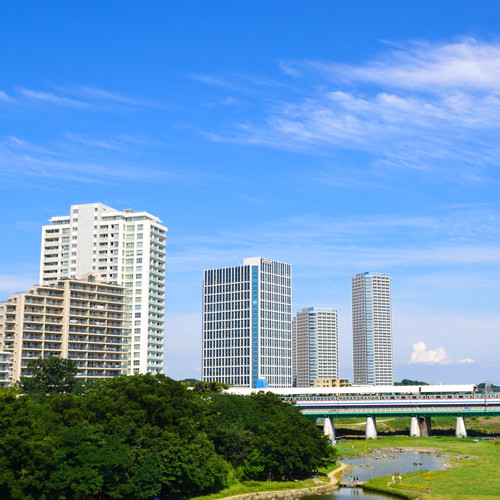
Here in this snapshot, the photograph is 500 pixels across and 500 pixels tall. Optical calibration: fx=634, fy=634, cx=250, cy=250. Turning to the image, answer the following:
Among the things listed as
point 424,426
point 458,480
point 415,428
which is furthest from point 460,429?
point 458,480

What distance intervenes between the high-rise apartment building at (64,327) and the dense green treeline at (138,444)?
7240cm

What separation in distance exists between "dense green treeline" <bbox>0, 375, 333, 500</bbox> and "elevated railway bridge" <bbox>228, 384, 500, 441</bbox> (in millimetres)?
74526

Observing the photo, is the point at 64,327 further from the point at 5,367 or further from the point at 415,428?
the point at 415,428

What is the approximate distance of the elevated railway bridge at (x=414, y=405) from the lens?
183875mm

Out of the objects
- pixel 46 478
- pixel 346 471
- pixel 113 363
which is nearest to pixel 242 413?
pixel 346 471

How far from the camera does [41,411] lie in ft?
283

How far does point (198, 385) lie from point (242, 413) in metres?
49.2

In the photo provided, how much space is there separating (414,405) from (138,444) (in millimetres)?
119743

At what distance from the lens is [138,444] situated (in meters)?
86.2

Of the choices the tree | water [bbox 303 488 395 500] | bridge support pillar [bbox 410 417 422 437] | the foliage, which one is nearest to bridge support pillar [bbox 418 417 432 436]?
bridge support pillar [bbox 410 417 422 437]

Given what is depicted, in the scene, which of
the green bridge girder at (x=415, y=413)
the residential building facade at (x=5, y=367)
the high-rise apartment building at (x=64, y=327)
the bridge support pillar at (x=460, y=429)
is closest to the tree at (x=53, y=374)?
the residential building facade at (x=5, y=367)

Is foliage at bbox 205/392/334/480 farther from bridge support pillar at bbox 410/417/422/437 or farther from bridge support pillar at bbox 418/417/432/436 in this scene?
bridge support pillar at bbox 418/417/432/436

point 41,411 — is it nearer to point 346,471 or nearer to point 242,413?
point 242,413

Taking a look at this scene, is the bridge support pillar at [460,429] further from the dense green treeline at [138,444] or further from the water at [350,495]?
the water at [350,495]
